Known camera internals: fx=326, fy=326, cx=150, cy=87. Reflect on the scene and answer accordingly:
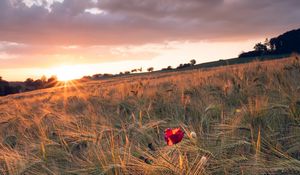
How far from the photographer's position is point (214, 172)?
5.82 feet

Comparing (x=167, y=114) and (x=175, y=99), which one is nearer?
(x=167, y=114)

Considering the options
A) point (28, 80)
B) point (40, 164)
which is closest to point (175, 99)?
point (40, 164)

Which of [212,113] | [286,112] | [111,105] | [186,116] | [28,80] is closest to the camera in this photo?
[286,112]

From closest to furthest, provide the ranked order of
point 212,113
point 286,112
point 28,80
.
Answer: point 286,112 < point 212,113 < point 28,80

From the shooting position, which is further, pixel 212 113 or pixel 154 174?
pixel 212 113

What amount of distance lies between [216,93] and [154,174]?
113 inches

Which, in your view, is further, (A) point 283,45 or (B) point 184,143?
(A) point 283,45

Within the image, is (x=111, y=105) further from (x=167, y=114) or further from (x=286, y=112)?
(x=286, y=112)

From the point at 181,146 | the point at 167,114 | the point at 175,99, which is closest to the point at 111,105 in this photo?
the point at 175,99

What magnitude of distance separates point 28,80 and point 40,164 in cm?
6903

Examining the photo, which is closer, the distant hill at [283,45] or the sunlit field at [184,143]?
the sunlit field at [184,143]

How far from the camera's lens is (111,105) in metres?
5.26

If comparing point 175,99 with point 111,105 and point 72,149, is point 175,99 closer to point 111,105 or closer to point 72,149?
point 111,105

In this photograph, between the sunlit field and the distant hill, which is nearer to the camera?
the sunlit field
